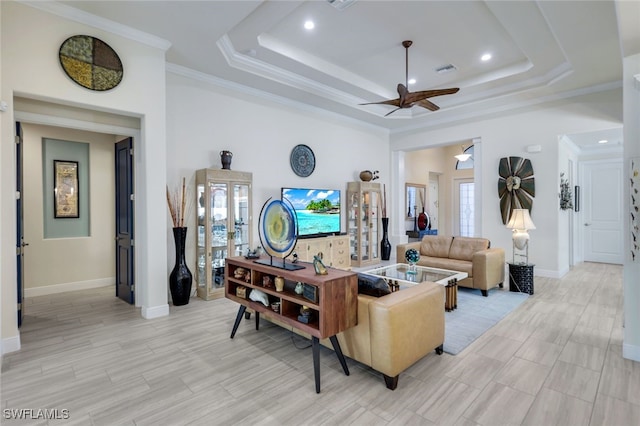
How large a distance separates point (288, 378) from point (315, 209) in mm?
3941

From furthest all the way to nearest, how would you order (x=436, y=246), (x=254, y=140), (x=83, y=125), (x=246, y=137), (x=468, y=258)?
(x=436, y=246) < (x=254, y=140) < (x=246, y=137) < (x=468, y=258) < (x=83, y=125)

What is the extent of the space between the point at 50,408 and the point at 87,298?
292 cm

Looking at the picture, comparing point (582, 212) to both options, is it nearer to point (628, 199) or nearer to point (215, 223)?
point (628, 199)

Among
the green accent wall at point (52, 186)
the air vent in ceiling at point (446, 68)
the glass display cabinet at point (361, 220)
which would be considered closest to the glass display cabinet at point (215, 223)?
the green accent wall at point (52, 186)

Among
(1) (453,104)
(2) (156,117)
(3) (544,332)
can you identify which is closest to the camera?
(3) (544,332)

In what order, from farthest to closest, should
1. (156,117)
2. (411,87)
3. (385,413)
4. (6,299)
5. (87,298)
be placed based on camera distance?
(411,87), (87,298), (156,117), (6,299), (385,413)

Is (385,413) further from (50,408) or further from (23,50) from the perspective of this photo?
(23,50)

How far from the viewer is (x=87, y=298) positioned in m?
4.55

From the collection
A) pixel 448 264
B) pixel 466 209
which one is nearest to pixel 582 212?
pixel 466 209

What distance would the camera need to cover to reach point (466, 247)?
515 centimetres

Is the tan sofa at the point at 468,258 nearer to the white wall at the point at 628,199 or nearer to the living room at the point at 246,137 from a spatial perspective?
the living room at the point at 246,137

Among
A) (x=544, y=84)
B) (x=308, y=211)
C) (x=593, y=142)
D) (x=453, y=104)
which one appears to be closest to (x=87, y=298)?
(x=308, y=211)

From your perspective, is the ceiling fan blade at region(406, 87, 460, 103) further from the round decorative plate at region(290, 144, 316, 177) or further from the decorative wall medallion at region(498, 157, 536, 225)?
the decorative wall medallion at region(498, 157, 536, 225)

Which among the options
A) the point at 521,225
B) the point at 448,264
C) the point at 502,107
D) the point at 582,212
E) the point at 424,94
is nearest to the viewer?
the point at 424,94
